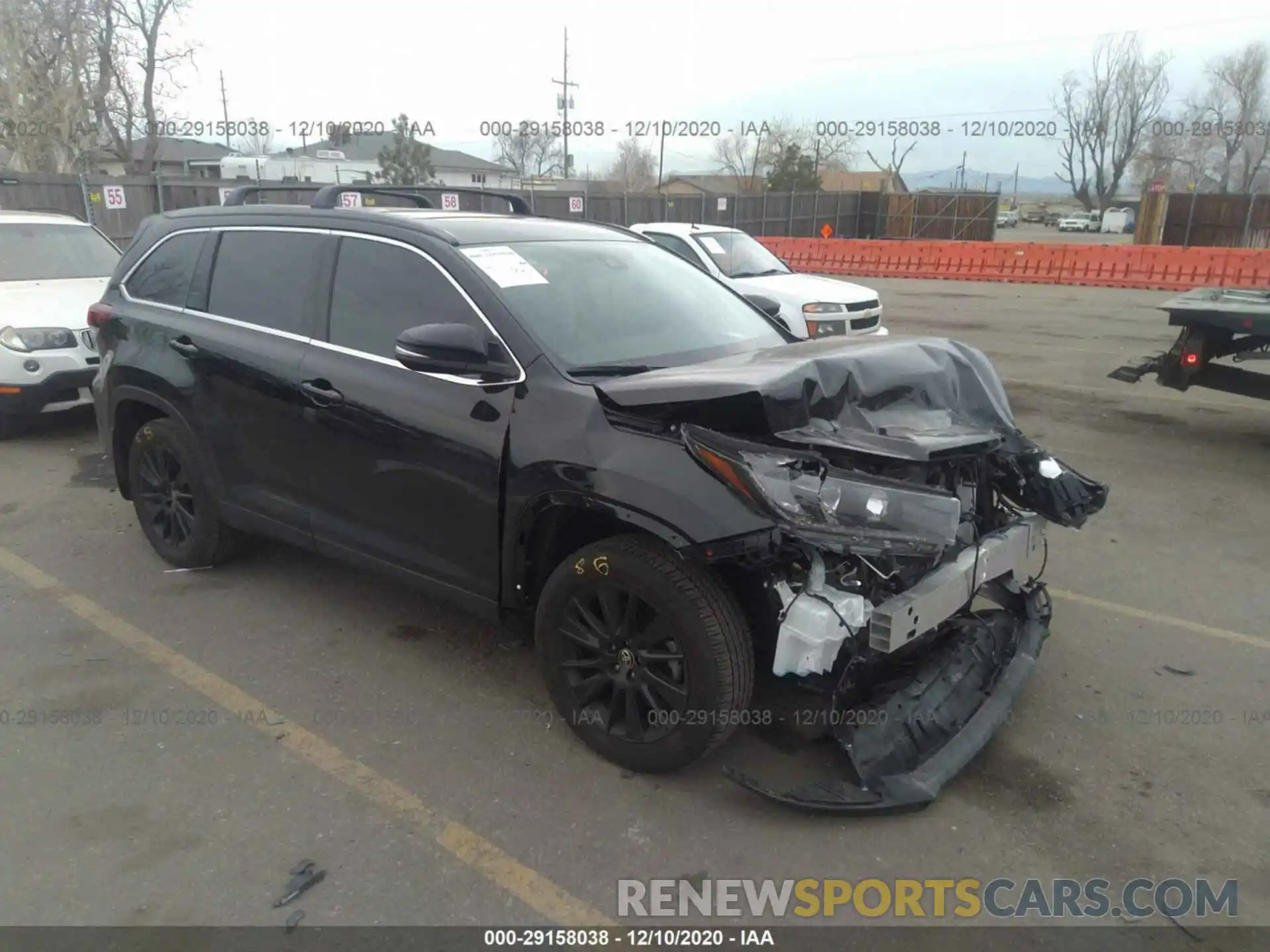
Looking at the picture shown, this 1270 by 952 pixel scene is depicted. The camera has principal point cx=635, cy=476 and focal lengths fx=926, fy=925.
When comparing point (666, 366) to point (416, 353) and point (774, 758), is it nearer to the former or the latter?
point (416, 353)

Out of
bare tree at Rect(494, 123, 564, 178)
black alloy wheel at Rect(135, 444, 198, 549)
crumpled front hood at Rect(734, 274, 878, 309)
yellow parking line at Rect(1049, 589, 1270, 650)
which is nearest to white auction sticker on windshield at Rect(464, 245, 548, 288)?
black alloy wheel at Rect(135, 444, 198, 549)

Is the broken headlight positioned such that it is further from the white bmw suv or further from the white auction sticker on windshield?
the white bmw suv

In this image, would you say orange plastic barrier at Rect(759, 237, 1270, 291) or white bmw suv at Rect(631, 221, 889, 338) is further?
orange plastic barrier at Rect(759, 237, 1270, 291)

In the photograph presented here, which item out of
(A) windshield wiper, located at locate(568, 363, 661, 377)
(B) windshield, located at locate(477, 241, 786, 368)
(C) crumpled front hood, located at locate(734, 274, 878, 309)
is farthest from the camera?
(C) crumpled front hood, located at locate(734, 274, 878, 309)

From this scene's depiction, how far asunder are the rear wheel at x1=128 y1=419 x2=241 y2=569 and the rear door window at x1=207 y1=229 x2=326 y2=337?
739 mm

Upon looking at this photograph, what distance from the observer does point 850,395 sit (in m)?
3.17

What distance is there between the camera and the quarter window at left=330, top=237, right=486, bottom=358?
362 centimetres

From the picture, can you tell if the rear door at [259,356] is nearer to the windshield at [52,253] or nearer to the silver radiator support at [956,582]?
the silver radiator support at [956,582]

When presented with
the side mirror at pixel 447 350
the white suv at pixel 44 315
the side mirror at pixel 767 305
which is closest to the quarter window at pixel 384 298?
the side mirror at pixel 447 350

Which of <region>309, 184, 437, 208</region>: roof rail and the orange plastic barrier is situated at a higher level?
<region>309, 184, 437, 208</region>: roof rail

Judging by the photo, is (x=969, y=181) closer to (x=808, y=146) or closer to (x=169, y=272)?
(x=808, y=146)

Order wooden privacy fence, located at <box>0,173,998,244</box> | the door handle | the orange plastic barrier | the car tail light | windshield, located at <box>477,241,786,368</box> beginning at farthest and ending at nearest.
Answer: the orange plastic barrier, wooden privacy fence, located at <box>0,173,998,244</box>, the car tail light, the door handle, windshield, located at <box>477,241,786,368</box>

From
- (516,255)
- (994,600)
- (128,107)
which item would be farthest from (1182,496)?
(128,107)

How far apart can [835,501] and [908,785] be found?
96 cm
